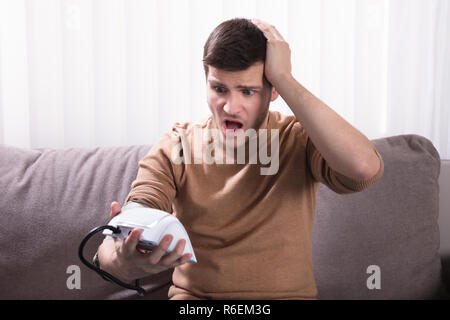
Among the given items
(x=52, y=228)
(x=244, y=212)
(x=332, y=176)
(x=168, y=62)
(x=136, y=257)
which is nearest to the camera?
(x=136, y=257)

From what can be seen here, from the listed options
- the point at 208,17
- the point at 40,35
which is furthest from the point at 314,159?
the point at 40,35

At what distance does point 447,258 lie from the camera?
1.54 m

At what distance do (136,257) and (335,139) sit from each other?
0.47m

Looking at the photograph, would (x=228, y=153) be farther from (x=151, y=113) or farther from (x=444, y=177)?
(x=444, y=177)

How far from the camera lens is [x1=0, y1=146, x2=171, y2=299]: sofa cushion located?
4.42ft

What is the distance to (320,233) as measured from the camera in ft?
4.56

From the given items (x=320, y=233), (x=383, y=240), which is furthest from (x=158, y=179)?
(x=383, y=240)

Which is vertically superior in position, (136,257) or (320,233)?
(136,257)

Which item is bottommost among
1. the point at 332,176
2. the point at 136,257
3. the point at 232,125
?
the point at 136,257

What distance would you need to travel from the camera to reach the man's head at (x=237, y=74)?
102 cm

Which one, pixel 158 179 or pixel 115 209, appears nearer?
pixel 115 209

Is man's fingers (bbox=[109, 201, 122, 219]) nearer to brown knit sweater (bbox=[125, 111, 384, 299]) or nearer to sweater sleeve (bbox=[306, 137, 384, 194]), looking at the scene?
brown knit sweater (bbox=[125, 111, 384, 299])

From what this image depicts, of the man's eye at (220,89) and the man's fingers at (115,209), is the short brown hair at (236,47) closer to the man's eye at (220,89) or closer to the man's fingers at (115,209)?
the man's eye at (220,89)

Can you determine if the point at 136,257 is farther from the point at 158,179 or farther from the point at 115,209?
the point at 158,179
